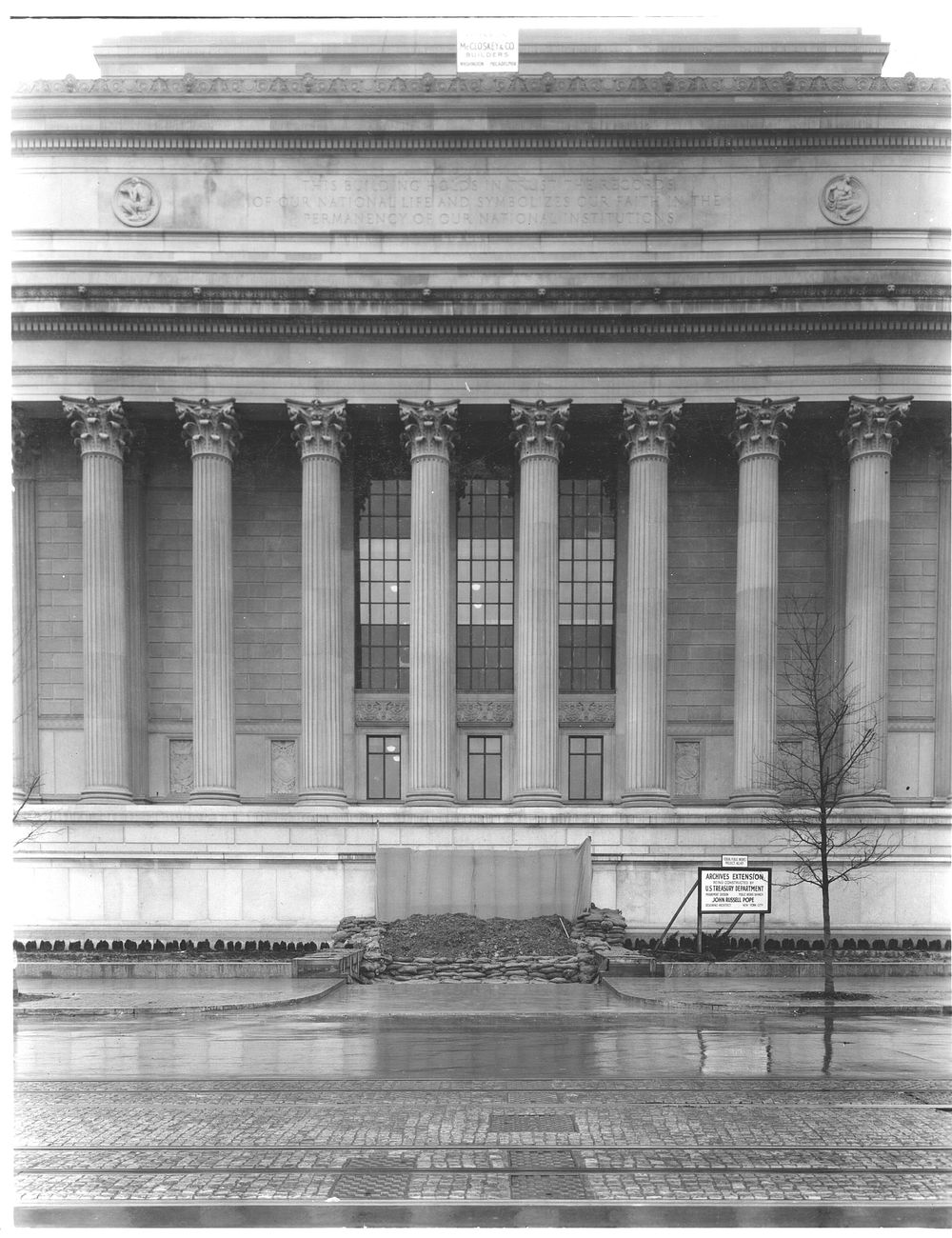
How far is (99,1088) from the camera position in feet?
43.5

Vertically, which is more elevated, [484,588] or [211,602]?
[484,588]

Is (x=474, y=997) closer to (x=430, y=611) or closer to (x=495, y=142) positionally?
(x=430, y=611)

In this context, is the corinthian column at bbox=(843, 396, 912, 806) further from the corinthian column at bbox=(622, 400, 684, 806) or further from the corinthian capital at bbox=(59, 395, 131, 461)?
the corinthian capital at bbox=(59, 395, 131, 461)

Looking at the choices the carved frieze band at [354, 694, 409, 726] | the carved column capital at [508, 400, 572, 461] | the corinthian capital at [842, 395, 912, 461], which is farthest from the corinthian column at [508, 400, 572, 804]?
the corinthian capital at [842, 395, 912, 461]

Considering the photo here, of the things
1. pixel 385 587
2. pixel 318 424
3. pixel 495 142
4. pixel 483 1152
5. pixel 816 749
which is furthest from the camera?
pixel 385 587

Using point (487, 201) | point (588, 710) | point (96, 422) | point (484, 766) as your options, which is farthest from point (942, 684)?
point (96, 422)

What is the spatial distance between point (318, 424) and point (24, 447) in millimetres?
10024

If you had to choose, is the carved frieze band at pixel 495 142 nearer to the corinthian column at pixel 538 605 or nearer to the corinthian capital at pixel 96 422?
the corinthian column at pixel 538 605

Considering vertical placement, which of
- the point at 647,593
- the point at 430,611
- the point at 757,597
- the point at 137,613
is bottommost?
the point at 137,613

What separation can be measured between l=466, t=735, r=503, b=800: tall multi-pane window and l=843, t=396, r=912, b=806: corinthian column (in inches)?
458

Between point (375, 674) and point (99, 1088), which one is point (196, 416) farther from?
point (99, 1088)

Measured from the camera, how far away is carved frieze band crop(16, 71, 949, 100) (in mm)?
43281

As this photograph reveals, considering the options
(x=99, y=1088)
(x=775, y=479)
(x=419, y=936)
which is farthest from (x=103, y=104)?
(x=99, y=1088)

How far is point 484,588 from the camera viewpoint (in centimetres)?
4603
